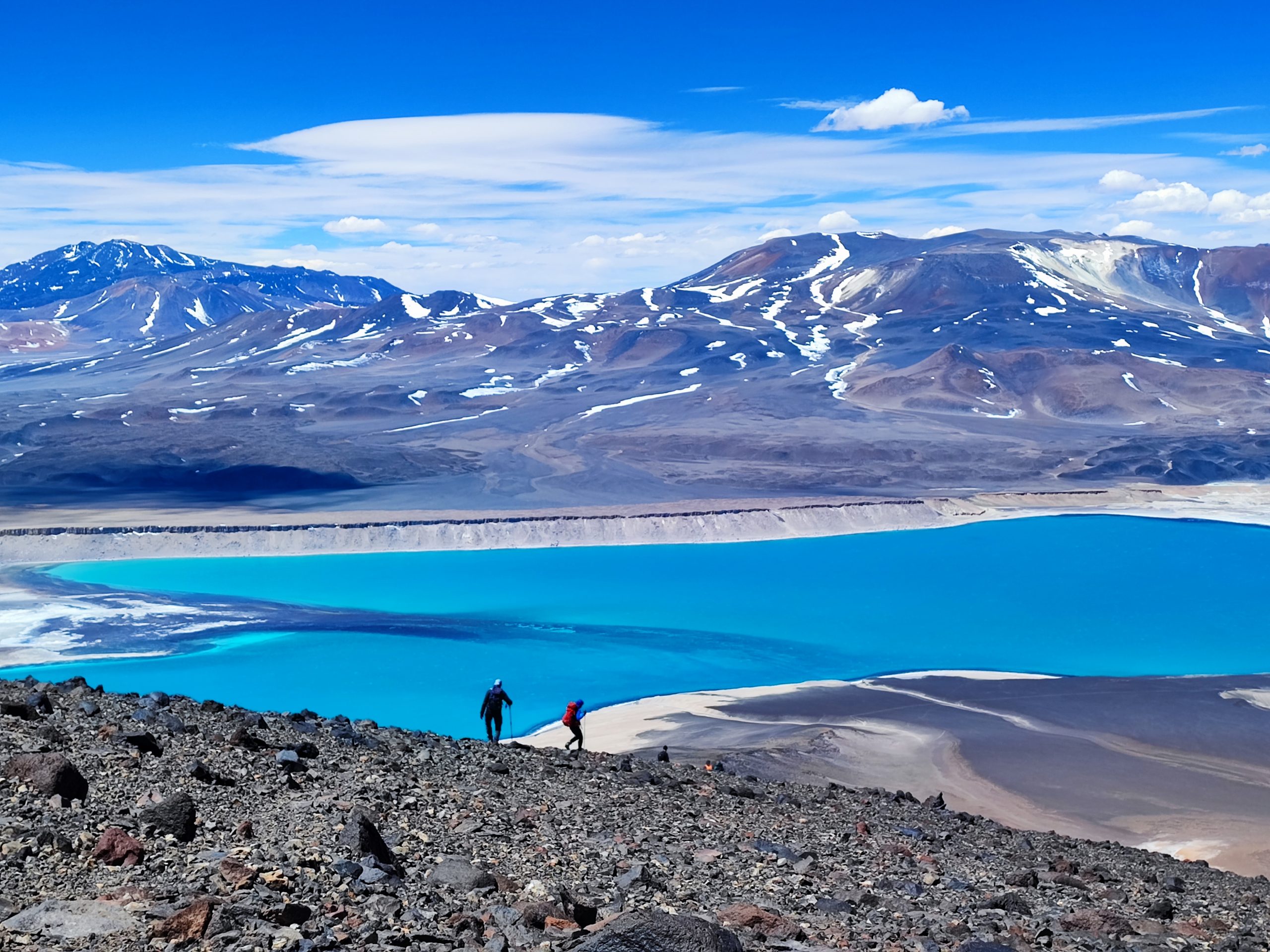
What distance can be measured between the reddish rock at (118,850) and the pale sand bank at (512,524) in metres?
49.5

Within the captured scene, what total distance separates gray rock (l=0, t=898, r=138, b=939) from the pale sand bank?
5035cm

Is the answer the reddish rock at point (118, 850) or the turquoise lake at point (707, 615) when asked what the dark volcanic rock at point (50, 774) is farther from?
the turquoise lake at point (707, 615)

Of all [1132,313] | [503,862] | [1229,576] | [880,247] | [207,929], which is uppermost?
[880,247]

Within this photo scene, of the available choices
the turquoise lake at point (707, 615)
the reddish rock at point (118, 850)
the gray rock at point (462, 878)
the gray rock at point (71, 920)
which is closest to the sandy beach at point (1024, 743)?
the turquoise lake at point (707, 615)

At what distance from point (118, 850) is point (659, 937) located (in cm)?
337

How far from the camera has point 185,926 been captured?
5.98m

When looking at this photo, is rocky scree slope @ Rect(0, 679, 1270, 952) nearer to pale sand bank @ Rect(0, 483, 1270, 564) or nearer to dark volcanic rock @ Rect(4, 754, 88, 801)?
dark volcanic rock @ Rect(4, 754, 88, 801)

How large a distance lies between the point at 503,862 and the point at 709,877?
1453 mm

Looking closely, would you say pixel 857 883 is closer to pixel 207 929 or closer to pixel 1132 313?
pixel 207 929

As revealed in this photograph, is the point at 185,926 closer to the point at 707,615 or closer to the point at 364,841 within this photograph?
the point at 364,841

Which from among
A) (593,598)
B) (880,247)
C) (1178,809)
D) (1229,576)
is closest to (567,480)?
(593,598)

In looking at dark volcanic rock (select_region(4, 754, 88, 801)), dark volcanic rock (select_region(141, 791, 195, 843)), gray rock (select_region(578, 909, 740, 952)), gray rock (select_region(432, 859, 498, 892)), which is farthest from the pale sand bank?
gray rock (select_region(578, 909, 740, 952))

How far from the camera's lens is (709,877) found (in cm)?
854

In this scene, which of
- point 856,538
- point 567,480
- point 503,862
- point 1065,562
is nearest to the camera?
point 503,862
